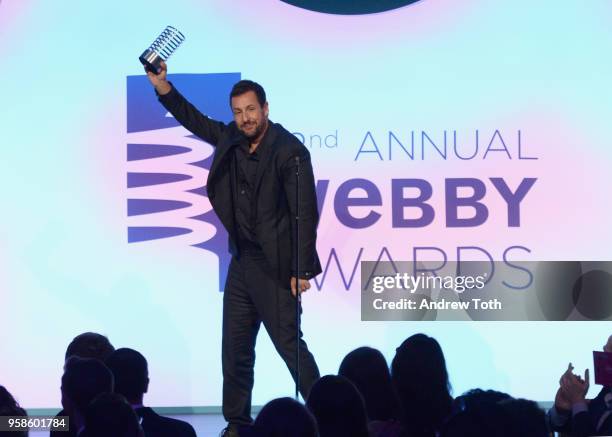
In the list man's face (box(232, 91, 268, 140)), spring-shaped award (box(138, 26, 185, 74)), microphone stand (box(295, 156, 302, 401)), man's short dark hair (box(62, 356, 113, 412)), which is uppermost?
spring-shaped award (box(138, 26, 185, 74))

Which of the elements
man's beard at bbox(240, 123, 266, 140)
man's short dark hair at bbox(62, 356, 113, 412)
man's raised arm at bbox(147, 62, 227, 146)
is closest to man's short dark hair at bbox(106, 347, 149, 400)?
man's short dark hair at bbox(62, 356, 113, 412)

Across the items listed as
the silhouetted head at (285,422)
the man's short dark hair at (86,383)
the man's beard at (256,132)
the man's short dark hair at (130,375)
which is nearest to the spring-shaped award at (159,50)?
the man's beard at (256,132)

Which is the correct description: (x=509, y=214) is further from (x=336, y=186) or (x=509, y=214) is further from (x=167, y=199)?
(x=167, y=199)

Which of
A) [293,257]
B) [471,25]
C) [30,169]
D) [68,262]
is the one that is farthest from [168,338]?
[471,25]

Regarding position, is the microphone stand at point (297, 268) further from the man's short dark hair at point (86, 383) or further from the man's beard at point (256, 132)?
the man's short dark hair at point (86, 383)

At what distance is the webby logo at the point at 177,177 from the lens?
21.4 ft

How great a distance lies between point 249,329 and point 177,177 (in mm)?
1799

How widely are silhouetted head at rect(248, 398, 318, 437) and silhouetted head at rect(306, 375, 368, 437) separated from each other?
0.29 m

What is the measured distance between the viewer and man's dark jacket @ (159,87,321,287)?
16.0 ft

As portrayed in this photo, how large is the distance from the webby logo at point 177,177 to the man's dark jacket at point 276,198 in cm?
152

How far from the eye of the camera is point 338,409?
10.5 feet

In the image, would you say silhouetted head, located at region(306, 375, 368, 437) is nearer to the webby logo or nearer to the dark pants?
the dark pants

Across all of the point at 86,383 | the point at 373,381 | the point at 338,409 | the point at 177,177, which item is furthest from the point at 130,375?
the point at 177,177

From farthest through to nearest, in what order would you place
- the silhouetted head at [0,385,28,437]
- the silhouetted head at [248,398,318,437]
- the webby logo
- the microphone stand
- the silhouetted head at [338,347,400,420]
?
the webby logo
the microphone stand
the silhouetted head at [338,347,400,420]
the silhouetted head at [0,385,28,437]
the silhouetted head at [248,398,318,437]
